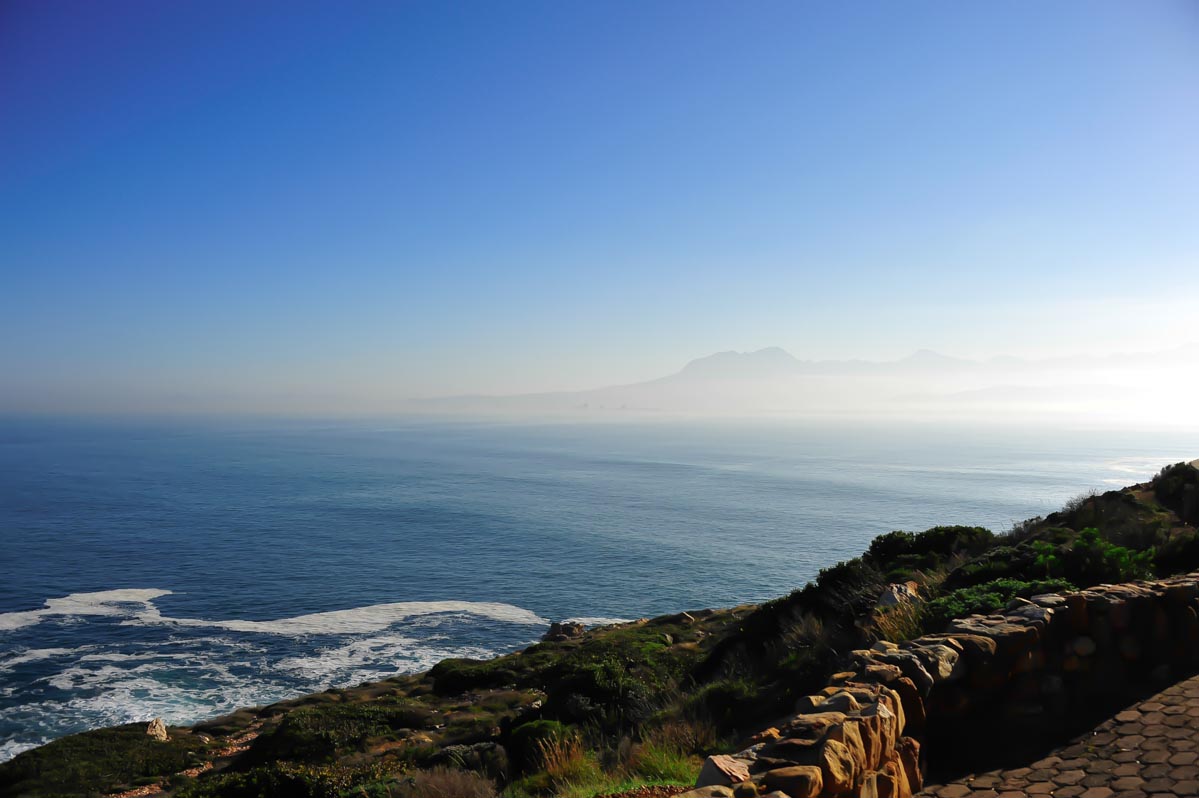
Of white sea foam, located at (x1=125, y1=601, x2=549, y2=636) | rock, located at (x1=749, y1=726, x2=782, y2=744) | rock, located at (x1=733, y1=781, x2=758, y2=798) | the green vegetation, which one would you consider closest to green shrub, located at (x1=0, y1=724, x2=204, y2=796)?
the green vegetation

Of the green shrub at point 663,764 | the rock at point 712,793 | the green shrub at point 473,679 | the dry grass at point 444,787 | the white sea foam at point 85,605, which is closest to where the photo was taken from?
the rock at point 712,793

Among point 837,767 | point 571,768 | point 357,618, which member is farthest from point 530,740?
point 357,618

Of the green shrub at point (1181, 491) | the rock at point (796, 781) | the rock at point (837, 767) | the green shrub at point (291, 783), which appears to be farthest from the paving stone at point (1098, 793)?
the green shrub at point (1181, 491)

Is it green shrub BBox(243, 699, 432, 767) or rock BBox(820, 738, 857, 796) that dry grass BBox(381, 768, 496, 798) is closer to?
rock BBox(820, 738, 857, 796)

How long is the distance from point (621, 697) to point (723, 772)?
12684 mm

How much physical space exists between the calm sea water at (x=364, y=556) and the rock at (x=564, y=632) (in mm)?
4824

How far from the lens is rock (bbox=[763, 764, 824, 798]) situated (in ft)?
15.4

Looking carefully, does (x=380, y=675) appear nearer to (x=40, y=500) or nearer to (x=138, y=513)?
(x=138, y=513)

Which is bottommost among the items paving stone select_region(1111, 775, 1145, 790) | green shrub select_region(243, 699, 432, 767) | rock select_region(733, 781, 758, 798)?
green shrub select_region(243, 699, 432, 767)

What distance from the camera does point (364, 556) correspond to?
61594mm

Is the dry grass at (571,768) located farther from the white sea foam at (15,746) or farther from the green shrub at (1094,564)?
the white sea foam at (15,746)

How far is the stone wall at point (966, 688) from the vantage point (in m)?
5.16

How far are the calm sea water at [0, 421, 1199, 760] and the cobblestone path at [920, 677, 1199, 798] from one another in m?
33.1

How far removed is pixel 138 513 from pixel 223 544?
84.0 feet
